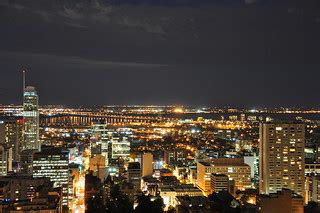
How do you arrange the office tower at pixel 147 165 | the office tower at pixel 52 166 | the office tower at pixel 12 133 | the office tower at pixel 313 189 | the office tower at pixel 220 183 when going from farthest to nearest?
the office tower at pixel 12 133, the office tower at pixel 147 165, the office tower at pixel 220 183, the office tower at pixel 52 166, the office tower at pixel 313 189

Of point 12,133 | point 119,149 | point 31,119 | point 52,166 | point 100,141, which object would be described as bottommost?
point 52,166

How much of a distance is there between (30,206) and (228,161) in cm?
1094

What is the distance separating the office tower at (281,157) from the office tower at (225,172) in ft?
5.23

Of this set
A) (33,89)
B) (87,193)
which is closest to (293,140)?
(87,193)

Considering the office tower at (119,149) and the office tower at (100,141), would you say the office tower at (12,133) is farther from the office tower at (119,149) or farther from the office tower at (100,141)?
the office tower at (119,149)

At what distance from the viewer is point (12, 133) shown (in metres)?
26.4

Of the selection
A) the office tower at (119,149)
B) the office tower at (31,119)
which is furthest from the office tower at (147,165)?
the office tower at (31,119)

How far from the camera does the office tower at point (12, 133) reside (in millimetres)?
25688

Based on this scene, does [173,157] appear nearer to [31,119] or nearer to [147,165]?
[147,165]

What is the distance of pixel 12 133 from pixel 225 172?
12.8m

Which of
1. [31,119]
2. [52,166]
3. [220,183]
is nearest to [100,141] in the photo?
[31,119]

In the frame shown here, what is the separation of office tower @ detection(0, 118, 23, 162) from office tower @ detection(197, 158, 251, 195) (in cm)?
1071

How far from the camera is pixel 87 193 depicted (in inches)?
623

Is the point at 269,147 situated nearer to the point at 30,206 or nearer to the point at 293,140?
the point at 293,140
